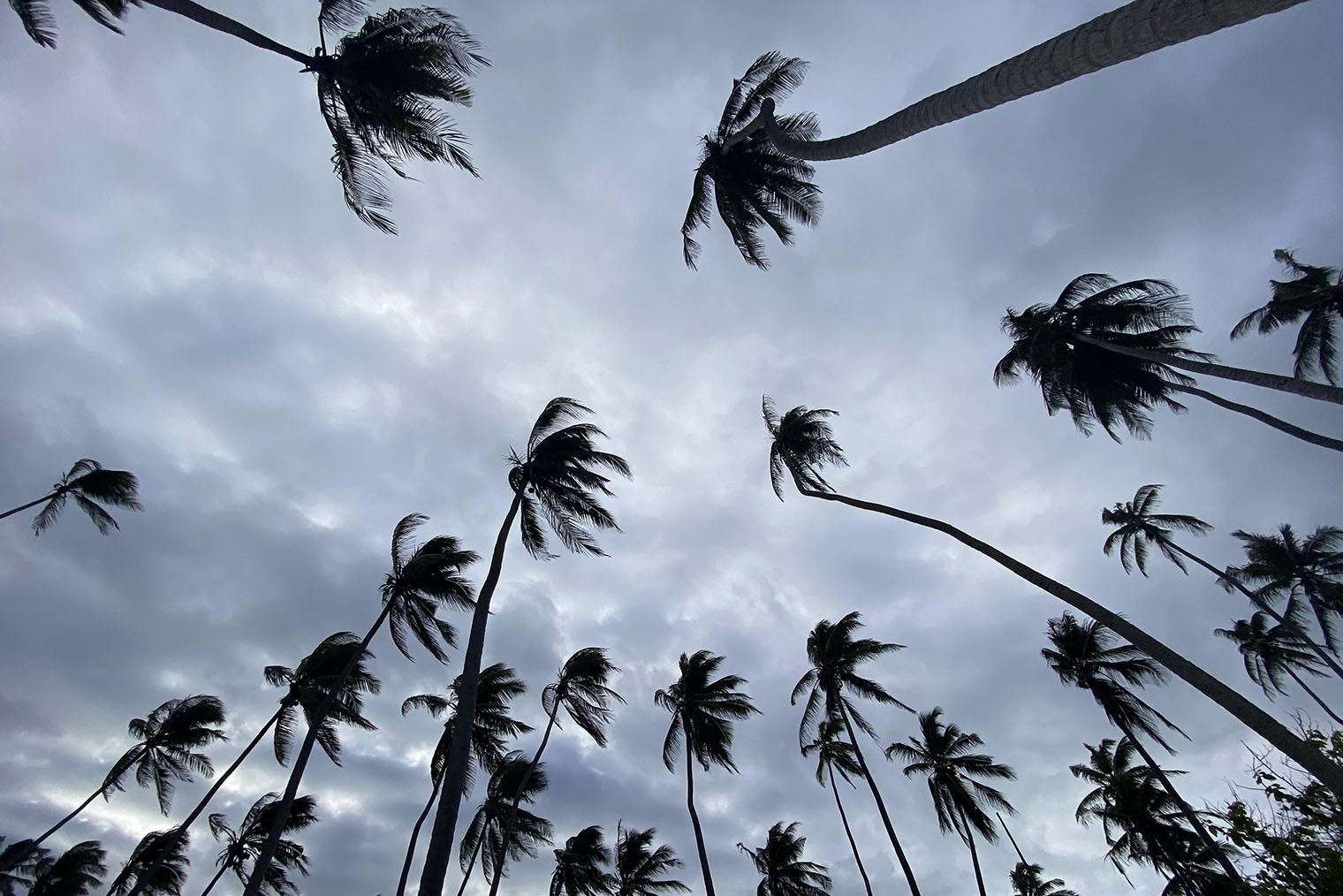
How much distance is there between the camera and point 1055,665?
A: 25562 mm

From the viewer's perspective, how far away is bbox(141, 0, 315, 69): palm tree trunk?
9281mm

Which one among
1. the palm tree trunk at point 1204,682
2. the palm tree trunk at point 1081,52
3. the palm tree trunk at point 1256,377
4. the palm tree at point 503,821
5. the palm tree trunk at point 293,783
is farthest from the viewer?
the palm tree at point 503,821

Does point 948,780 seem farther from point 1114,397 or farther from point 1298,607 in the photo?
point 1114,397

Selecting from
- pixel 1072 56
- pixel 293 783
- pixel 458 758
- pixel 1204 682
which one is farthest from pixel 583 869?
pixel 1072 56

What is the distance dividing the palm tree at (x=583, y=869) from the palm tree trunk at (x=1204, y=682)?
25734 mm

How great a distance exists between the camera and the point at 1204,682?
28.4ft

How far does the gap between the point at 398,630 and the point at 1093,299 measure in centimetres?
2318

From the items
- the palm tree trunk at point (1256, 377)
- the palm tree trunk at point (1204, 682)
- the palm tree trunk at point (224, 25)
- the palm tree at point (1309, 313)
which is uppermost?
the palm tree at point (1309, 313)

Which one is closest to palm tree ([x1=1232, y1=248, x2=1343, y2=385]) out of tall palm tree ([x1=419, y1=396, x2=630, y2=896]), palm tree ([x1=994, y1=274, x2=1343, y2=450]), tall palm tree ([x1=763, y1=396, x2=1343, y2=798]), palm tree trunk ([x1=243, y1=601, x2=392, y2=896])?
palm tree ([x1=994, y1=274, x2=1343, y2=450])

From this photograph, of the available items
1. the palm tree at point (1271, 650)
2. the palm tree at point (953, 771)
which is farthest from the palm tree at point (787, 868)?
the palm tree at point (1271, 650)

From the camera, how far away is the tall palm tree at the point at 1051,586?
7.33 meters

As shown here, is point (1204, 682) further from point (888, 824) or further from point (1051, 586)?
point (888, 824)

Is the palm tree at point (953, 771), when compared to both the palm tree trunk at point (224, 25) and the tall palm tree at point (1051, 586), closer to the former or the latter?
the tall palm tree at point (1051, 586)

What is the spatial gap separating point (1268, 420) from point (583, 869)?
32.3 metres
